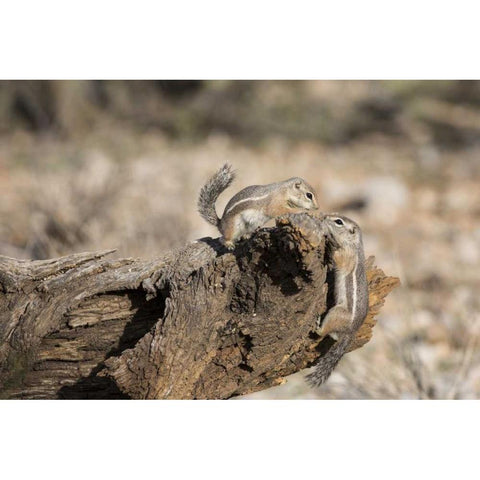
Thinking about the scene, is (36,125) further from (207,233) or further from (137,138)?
(207,233)

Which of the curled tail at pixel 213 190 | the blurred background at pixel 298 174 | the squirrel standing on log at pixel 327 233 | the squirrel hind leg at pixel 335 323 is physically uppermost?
the blurred background at pixel 298 174

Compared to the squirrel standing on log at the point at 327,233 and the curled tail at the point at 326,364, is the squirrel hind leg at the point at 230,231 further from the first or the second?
the curled tail at the point at 326,364

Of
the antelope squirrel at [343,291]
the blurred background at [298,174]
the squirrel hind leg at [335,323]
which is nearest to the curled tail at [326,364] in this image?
the antelope squirrel at [343,291]

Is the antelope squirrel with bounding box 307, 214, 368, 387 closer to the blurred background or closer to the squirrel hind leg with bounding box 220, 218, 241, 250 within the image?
the squirrel hind leg with bounding box 220, 218, 241, 250

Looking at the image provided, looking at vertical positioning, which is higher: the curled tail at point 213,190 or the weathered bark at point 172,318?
the curled tail at point 213,190

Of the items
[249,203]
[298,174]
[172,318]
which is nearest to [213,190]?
[249,203]
